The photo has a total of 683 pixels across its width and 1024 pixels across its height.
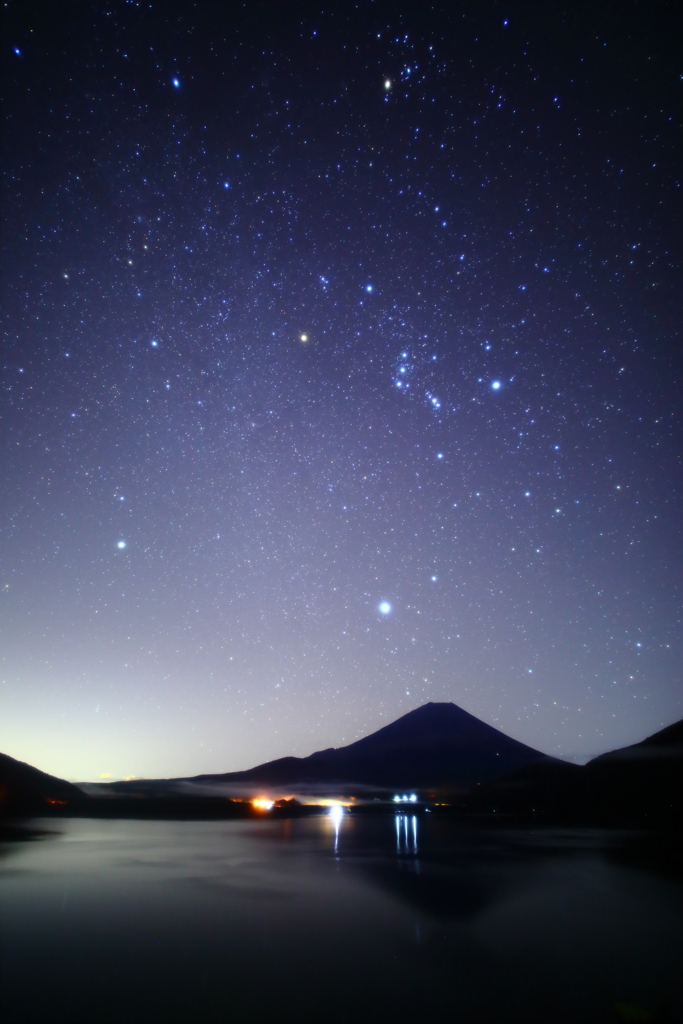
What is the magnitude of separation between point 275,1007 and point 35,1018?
4045 millimetres

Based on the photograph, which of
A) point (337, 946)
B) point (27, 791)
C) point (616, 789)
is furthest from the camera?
point (27, 791)

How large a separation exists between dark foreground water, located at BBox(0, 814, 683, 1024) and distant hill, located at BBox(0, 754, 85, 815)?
10675 cm

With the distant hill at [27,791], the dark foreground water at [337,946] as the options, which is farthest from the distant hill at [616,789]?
the distant hill at [27,791]

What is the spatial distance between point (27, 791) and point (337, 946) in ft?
467

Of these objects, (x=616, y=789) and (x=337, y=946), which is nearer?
(x=337, y=946)

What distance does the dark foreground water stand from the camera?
9.97m

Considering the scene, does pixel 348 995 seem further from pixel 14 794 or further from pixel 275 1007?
pixel 14 794

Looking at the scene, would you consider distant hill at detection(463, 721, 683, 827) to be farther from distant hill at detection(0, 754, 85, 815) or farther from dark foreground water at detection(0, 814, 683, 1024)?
distant hill at detection(0, 754, 85, 815)

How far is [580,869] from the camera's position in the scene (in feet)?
107

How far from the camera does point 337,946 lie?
46.2ft

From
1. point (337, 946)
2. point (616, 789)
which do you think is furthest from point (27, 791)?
point (337, 946)

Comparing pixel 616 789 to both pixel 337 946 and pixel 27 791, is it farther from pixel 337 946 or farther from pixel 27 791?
pixel 27 791

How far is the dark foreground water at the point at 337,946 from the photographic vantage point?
32.7ft

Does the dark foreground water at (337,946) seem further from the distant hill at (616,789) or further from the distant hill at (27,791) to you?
the distant hill at (27,791)
